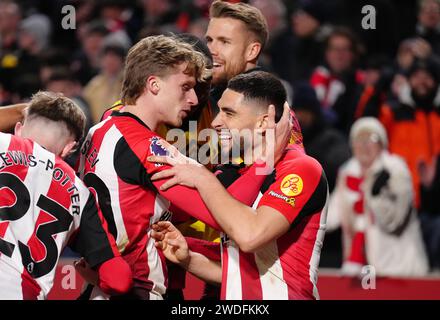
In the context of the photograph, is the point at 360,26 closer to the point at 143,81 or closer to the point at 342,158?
the point at 342,158

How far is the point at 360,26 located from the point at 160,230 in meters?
6.51

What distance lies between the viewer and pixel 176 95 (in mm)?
4586

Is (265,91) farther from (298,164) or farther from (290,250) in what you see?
(290,250)

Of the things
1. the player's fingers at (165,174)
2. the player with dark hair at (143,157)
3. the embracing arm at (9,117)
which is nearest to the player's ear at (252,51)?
the player with dark hair at (143,157)

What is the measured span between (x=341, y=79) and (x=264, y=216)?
19.8 feet

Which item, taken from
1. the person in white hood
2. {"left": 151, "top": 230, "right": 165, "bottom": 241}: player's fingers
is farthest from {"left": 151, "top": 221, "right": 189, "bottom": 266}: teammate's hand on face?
the person in white hood

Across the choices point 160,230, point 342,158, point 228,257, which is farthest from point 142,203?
point 342,158

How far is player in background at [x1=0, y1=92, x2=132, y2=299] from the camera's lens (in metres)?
4.07

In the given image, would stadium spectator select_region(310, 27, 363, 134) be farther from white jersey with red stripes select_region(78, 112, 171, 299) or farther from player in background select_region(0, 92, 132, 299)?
A: player in background select_region(0, 92, 132, 299)

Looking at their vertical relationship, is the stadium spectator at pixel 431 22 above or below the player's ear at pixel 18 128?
below

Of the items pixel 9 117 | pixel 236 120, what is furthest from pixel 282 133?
pixel 9 117

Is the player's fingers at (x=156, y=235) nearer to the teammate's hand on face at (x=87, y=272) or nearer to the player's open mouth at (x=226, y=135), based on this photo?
the teammate's hand on face at (x=87, y=272)

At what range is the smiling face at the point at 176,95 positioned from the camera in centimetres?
457
